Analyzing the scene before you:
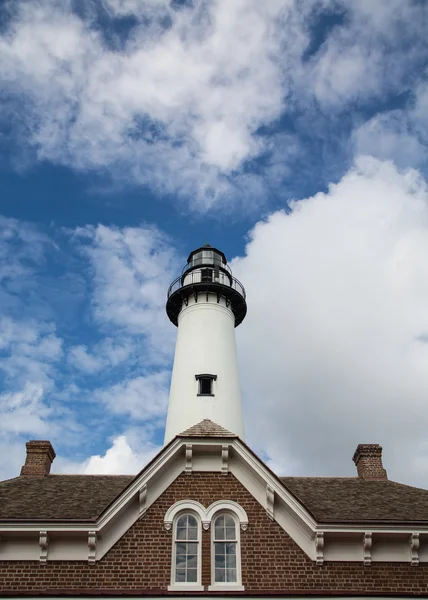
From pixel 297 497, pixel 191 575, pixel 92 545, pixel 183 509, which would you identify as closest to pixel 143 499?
pixel 183 509

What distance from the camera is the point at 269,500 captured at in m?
14.4

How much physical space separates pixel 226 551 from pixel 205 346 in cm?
1502

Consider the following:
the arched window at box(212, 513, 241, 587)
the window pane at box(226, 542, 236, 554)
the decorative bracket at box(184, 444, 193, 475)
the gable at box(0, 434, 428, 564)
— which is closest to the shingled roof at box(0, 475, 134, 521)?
the gable at box(0, 434, 428, 564)

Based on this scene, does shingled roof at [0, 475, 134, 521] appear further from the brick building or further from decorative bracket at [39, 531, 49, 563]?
decorative bracket at [39, 531, 49, 563]

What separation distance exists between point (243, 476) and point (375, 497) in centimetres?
445

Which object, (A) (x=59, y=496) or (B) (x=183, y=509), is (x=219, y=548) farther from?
(A) (x=59, y=496)

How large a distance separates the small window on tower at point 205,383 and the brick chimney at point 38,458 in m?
9.12

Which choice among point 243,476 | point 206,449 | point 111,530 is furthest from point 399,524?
point 111,530

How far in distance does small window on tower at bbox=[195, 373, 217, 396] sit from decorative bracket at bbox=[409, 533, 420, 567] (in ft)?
46.1

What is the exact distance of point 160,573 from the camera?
13523mm

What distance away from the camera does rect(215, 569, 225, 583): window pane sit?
534 inches

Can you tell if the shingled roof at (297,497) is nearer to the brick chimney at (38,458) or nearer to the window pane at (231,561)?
the brick chimney at (38,458)

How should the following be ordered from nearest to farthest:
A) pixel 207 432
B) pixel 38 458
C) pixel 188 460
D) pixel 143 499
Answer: pixel 143 499
pixel 188 460
pixel 207 432
pixel 38 458

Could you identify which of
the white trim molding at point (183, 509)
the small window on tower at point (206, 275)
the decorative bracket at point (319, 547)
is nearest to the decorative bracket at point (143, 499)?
the white trim molding at point (183, 509)
